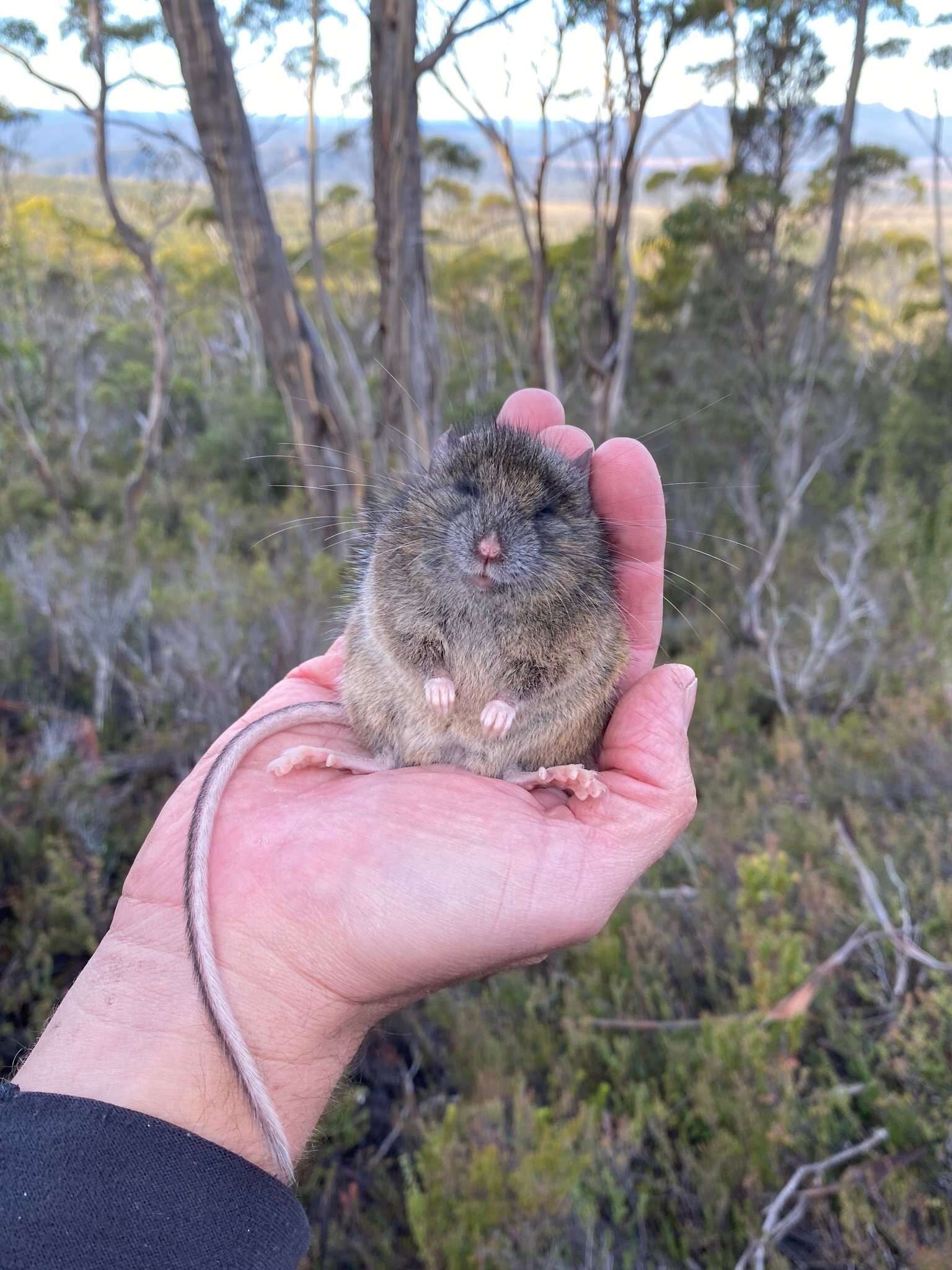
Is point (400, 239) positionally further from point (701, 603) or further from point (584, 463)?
point (584, 463)

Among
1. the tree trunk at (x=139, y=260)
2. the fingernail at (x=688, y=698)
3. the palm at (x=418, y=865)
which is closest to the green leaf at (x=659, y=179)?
the tree trunk at (x=139, y=260)

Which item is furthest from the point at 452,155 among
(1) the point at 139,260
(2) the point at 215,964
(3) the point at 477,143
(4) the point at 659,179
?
(2) the point at 215,964

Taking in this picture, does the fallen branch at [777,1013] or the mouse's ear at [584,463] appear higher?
the mouse's ear at [584,463]

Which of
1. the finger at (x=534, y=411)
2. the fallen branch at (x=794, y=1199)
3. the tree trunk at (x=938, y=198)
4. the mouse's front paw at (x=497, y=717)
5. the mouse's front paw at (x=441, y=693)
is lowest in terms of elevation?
the fallen branch at (x=794, y=1199)

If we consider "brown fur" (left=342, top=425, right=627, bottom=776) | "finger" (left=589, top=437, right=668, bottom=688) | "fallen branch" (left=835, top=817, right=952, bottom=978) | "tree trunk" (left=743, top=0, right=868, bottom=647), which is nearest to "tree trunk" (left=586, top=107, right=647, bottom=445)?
"tree trunk" (left=743, top=0, right=868, bottom=647)

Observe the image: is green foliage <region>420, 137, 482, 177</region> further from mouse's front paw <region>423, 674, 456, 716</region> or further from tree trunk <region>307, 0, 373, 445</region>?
mouse's front paw <region>423, 674, 456, 716</region>

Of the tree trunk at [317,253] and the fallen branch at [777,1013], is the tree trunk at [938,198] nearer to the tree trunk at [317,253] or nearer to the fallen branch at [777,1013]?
the tree trunk at [317,253]
